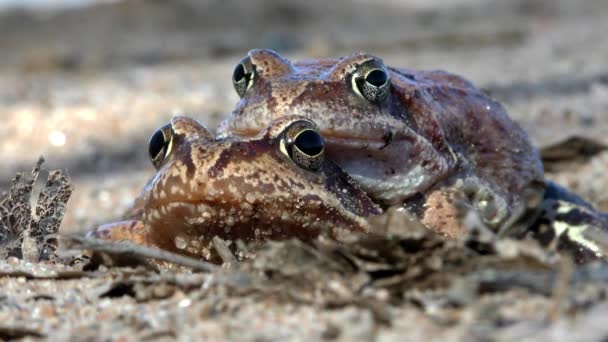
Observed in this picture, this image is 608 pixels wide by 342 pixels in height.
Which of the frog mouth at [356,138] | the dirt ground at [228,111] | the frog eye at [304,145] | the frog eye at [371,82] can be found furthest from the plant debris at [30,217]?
the frog eye at [371,82]

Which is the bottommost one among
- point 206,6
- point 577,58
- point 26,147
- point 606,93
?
point 26,147

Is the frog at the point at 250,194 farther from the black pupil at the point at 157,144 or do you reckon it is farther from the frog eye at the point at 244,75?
the frog eye at the point at 244,75

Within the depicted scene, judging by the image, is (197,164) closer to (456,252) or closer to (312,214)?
(312,214)

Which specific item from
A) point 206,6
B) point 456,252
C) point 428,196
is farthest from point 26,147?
point 206,6

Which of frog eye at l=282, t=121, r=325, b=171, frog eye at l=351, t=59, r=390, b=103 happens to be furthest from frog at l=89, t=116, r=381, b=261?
frog eye at l=351, t=59, r=390, b=103

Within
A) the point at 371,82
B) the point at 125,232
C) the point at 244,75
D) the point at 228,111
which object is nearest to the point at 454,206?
the point at 371,82

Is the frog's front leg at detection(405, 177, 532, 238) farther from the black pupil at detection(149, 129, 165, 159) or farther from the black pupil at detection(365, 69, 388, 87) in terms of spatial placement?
the black pupil at detection(149, 129, 165, 159)
